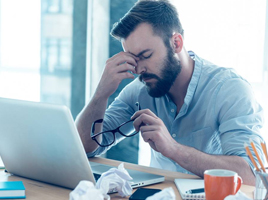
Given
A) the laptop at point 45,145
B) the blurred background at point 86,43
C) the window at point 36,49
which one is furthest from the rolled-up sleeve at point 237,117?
the window at point 36,49

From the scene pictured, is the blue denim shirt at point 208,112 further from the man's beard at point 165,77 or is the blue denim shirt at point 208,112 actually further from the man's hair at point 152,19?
the man's hair at point 152,19

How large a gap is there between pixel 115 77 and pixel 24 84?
1.24 m

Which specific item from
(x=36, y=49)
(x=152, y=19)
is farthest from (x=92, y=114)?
(x=36, y=49)

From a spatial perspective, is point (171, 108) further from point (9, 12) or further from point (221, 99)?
point (9, 12)

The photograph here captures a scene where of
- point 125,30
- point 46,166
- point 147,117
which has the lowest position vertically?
point 46,166

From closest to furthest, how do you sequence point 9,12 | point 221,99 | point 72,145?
point 72,145, point 221,99, point 9,12

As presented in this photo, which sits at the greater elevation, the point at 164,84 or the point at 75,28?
the point at 75,28

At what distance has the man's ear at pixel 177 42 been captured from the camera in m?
1.63

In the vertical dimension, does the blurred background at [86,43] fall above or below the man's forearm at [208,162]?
above

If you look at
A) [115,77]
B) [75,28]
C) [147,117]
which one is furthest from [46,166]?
[75,28]

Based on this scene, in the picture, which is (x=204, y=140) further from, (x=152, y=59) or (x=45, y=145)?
(x=45, y=145)

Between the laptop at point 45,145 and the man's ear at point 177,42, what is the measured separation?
649 mm

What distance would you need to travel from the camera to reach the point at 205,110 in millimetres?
1548

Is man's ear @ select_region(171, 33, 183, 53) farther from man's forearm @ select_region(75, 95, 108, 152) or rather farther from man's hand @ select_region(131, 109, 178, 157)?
man's hand @ select_region(131, 109, 178, 157)
